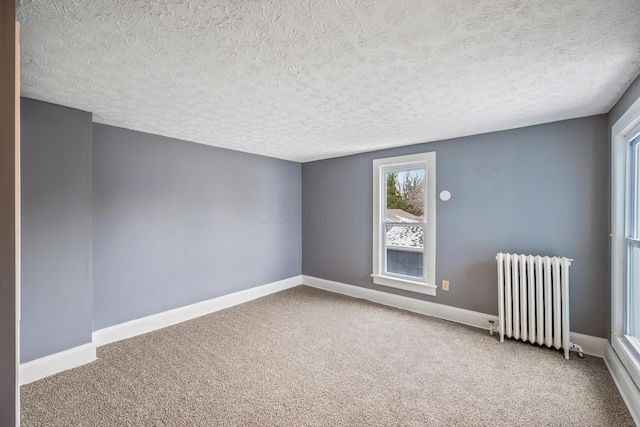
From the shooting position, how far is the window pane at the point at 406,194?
3.82 meters

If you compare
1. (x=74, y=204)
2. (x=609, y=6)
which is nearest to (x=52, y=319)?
(x=74, y=204)

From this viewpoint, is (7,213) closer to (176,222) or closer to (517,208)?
(176,222)

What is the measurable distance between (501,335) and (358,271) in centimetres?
198

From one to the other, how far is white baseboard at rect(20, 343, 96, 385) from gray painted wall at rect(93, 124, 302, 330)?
1.29 feet

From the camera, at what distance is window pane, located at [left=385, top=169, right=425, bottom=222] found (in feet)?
12.5

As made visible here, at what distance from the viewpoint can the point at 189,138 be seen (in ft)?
11.2

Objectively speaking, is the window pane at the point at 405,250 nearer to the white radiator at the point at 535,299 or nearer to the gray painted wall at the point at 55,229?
the white radiator at the point at 535,299

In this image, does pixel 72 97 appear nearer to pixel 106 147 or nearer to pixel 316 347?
pixel 106 147

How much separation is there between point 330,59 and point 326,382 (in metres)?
2.28

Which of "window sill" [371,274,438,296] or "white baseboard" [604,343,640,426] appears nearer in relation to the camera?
"white baseboard" [604,343,640,426]

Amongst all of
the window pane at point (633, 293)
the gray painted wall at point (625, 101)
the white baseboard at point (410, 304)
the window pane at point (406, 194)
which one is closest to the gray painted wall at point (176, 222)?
the white baseboard at point (410, 304)

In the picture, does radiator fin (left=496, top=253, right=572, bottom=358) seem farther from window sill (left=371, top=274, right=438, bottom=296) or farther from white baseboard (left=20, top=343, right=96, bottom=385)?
white baseboard (left=20, top=343, right=96, bottom=385)

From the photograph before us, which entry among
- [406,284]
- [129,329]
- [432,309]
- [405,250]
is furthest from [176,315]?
[432,309]

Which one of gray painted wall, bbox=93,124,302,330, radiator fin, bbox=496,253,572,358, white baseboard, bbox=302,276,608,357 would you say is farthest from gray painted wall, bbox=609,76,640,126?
gray painted wall, bbox=93,124,302,330
